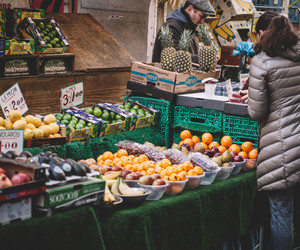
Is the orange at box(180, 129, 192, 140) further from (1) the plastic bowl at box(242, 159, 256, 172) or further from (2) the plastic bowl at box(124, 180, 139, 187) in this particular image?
(2) the plastic bowl at box(124, 180, 139, 187)

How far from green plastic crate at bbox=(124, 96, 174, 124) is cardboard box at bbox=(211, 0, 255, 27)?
5650 mm

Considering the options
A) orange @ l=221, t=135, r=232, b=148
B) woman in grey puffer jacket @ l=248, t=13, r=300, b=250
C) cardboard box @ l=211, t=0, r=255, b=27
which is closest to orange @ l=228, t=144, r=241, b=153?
orange @ l=221, t=135, r=232, b=148

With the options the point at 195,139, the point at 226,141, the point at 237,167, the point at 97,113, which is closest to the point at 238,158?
the point at 237,167

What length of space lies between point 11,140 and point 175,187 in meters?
1.18

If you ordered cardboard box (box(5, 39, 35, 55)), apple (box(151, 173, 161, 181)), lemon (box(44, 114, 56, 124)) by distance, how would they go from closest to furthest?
apple (box(151, 173, 161, 181)) → lemon (box(44, 114, 56, 124)) → cardboard box (box(5, 39, 35, 55))

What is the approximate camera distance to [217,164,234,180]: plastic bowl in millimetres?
3732

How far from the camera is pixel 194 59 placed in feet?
19.4

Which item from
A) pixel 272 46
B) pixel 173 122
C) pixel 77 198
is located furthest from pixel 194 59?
pixel 77 198

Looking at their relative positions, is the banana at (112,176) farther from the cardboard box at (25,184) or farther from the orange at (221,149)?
the orange at (221,149)

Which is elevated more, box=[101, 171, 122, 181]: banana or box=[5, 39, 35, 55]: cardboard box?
box=[5, 39, 35, 55]: cardboard box

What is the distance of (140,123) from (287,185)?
164 centimetres

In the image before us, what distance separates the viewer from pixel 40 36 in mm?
6008

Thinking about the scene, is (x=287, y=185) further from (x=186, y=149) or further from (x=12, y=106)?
(x=12, y=106)

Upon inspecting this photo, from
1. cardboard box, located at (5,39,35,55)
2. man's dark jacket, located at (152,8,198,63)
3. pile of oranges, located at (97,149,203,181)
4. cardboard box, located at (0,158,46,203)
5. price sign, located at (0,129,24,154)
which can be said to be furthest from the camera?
man's dark jacket, located at (152,8,198,63)
